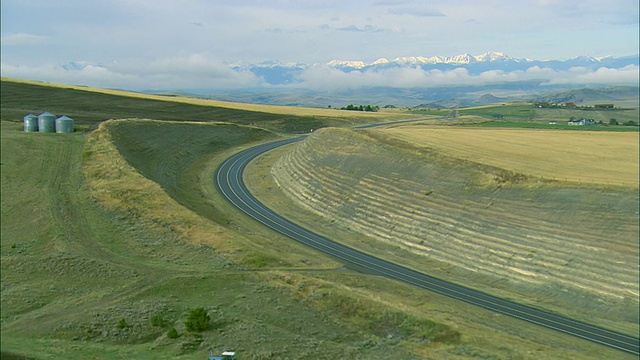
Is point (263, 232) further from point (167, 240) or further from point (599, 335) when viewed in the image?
point (599, 335)

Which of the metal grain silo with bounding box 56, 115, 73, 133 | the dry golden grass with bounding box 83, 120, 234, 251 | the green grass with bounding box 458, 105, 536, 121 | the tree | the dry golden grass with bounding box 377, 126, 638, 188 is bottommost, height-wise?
the tree

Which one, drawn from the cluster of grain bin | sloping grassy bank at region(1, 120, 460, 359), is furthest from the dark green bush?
the cluster of grain bin

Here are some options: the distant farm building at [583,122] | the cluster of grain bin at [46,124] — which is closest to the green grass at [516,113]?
the distant farm building at [583,122]

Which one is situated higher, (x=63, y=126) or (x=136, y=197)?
(x=63, y=126)

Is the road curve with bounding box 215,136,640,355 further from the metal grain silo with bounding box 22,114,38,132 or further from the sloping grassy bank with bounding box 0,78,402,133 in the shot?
the sloping grassy bank with bounding box 0,78,402,133

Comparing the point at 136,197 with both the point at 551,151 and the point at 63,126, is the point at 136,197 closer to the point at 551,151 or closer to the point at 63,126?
the point at 63,126

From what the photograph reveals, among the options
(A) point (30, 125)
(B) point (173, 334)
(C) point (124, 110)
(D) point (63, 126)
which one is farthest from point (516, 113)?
(B) point (173, 334)

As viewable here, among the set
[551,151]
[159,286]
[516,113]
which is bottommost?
[159,286]
